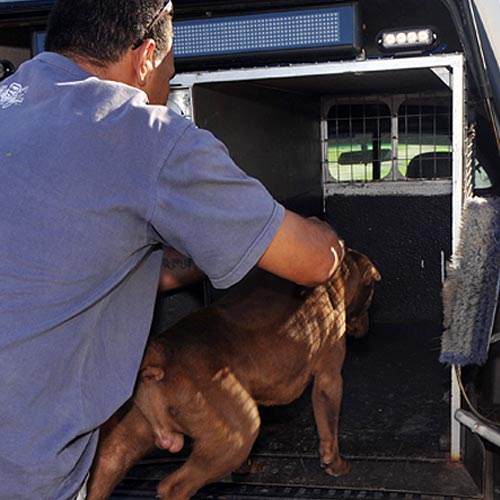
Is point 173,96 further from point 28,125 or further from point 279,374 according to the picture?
point 28,125

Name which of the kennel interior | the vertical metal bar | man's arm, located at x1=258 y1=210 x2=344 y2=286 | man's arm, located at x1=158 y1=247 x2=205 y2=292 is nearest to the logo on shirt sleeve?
man's arm, located at x1=258 y1=210 x2=344 y2=286

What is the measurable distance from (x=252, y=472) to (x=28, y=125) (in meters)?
2.36

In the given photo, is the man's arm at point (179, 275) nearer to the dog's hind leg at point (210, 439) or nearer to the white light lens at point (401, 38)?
the dog's hind leg at point (210, 439)

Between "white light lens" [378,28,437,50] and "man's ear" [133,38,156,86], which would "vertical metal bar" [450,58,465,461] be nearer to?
"white light lens" [378,28,437,50]

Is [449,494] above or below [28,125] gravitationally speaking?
below

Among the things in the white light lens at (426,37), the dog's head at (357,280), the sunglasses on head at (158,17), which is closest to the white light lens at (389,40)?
the white light lens at (426,37)

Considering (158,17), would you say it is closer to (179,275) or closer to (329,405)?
(179,275)

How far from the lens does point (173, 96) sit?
3.42 metres

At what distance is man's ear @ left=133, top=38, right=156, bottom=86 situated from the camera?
1808 mm

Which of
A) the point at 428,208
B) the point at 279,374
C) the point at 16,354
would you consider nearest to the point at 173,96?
the point at 279,374

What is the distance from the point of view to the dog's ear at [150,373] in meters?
2.74

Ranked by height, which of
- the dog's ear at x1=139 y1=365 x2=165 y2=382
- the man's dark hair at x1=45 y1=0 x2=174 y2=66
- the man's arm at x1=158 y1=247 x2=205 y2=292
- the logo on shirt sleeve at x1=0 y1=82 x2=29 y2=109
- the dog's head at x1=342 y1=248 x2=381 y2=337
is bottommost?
the dog's head at x1=342 y1=248 x2=381 y2=337

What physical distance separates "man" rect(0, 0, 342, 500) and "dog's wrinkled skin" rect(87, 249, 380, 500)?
1.01 metres

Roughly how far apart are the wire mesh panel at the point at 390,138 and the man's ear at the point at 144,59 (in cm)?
403
